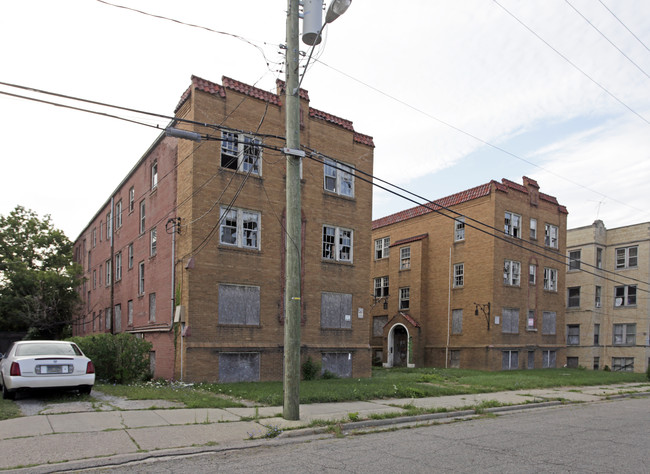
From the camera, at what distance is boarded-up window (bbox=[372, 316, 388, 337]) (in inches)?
1414

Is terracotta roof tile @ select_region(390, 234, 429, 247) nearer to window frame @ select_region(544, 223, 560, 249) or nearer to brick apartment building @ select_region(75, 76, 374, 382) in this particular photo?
window frame @ select_region(544, 223, 560, 249)

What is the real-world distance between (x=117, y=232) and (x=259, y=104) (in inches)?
559

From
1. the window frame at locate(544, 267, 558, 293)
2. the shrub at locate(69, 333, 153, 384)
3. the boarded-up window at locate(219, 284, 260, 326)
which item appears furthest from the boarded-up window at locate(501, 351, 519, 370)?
the shrub at locate(69, 333, 153, 384)

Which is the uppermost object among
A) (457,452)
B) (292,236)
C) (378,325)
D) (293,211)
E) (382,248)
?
(293,211)

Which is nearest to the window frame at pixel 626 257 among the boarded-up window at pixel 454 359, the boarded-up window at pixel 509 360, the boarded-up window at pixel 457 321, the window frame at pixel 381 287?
the boarded-up window at pixel 509 360

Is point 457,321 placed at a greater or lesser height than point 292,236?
lesser

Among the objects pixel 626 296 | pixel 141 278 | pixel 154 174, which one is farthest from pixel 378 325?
pixel 154 174

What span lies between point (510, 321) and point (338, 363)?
13.4m

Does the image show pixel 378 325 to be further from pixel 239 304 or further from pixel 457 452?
pixel 457 452

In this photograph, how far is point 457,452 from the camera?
26.6ft

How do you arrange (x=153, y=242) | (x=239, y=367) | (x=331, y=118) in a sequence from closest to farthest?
(x=239, y=367) → (x=331, y=118) → (x=153, y=242)

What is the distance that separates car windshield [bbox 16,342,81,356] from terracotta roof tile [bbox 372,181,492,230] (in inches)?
753

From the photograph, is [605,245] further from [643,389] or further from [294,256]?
[294,256]

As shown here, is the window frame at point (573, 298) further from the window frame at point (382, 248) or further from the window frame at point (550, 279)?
the window frame at point (382, 248)
